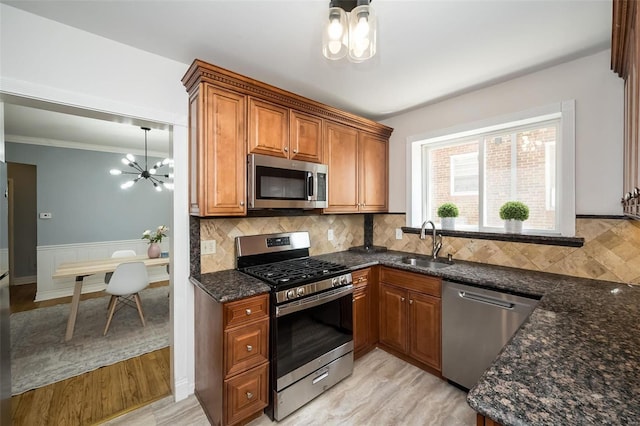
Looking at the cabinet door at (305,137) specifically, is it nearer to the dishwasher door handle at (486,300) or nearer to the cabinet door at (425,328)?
the cabinet door at (425,328)

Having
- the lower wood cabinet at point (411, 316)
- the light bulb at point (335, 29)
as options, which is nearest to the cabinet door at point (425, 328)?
the lower wood cabinet at point (411, 316)

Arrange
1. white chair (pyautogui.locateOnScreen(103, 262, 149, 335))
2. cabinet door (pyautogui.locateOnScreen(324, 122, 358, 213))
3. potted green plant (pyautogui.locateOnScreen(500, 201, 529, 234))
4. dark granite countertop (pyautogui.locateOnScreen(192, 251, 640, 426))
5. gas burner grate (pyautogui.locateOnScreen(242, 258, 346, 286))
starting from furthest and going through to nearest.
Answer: white chair (pyautogui.locateOnScreen(103, 262, 149, 335)) → cabinet door (pyautogui.locateOnScreen(324, 122, 358, 213)) → potted green plant (pyautogui.locateOnScreen(500, 201, 529, 234)) → gas burner grate (pyautogui.locateOnScreen(242, 258, 346, 286)) → dark granite countertop (pyautogui.locateOnScreen(192, 251, 640, 426))

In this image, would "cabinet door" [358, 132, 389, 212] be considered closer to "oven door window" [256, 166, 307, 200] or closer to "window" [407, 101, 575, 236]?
"window" [407, 101, 575, 236]

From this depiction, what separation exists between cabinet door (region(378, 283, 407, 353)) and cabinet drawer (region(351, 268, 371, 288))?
221 millimetres

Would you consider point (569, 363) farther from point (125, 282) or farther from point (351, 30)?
point (125, 282)

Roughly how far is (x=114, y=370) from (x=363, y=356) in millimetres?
2315

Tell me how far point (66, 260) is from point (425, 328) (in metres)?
5.85

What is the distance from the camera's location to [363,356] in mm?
2588

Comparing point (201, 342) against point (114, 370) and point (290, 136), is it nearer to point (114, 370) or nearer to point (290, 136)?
point (114, 370)

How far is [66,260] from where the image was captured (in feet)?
15.2

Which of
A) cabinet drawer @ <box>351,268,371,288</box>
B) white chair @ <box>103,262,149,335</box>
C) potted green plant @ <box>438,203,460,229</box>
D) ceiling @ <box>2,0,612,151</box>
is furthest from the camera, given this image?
white chair @ <box>103,262,149,335</box>

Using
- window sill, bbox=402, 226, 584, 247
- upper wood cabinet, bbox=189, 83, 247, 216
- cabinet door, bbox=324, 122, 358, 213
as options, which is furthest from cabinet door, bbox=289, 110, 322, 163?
window sill, bbox=402, 226, 584, 247

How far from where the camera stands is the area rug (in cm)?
240

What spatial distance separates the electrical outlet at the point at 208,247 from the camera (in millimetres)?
2156
